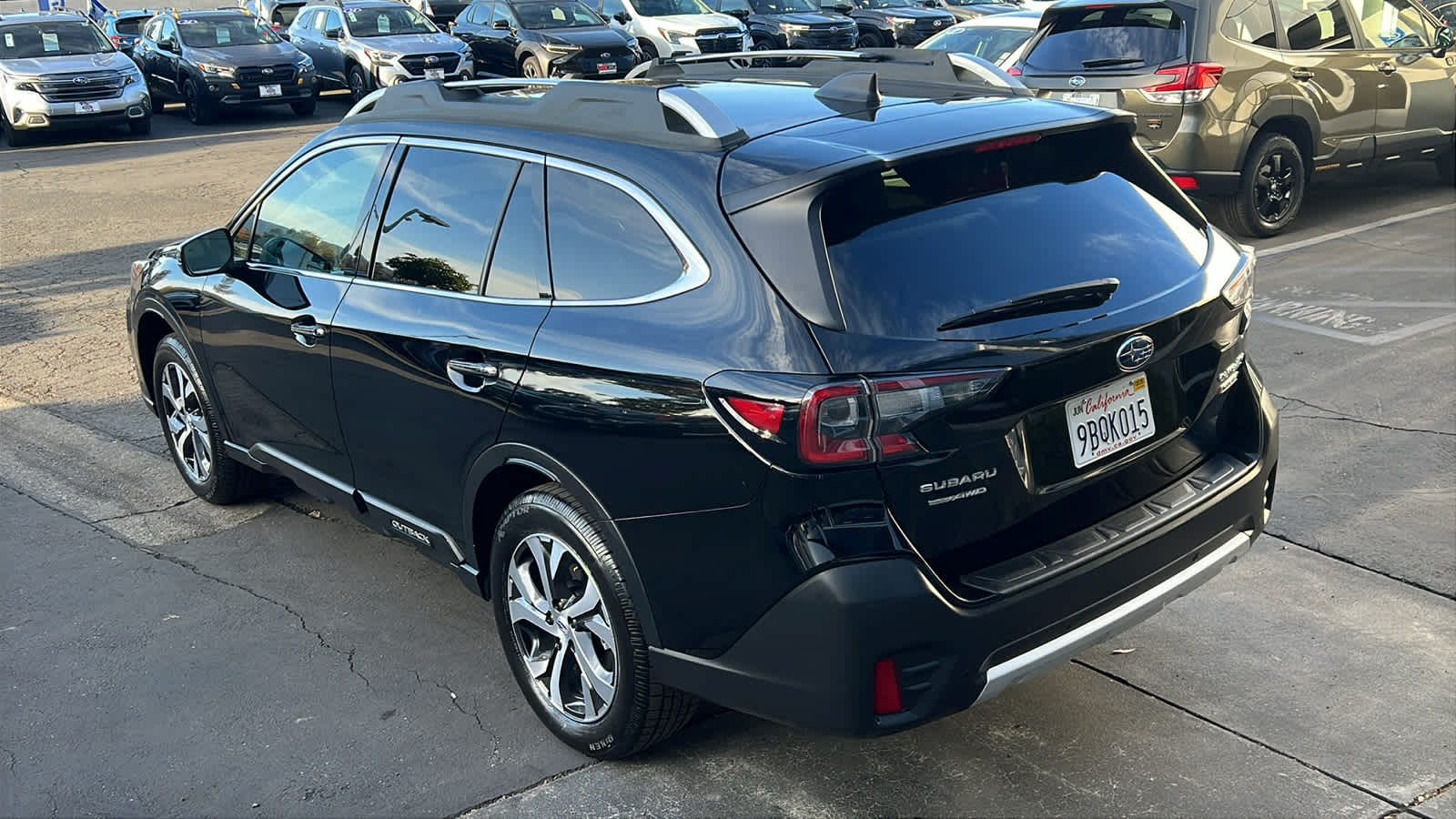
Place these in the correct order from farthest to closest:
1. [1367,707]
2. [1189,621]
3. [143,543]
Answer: [143,543] → [1189,621] → [1367,707]

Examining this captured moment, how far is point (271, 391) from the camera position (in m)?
5.00

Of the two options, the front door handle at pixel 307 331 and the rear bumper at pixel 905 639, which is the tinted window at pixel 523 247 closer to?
the front door handle at pixel 307 331

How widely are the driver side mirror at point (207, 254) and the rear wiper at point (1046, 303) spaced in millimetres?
3095

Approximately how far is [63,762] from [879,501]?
97.6 inches

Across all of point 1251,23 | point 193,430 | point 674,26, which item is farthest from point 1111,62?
point 674,26

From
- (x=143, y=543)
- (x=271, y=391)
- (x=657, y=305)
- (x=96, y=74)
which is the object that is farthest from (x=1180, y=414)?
(x=96, y=74)

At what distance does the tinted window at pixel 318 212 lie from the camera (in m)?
4.61

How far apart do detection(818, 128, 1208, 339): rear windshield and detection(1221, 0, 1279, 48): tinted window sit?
21.3 feet

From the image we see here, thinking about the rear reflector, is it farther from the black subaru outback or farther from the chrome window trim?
the chrome window trim

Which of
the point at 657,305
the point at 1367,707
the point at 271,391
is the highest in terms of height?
the point at 657,305

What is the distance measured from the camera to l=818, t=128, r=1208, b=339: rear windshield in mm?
3199

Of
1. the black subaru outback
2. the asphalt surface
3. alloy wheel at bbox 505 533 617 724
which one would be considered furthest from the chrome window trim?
the asphalt surface

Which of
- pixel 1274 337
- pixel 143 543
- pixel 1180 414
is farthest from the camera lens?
pixel 1274 337

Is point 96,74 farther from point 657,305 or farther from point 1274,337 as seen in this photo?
point 657,305
